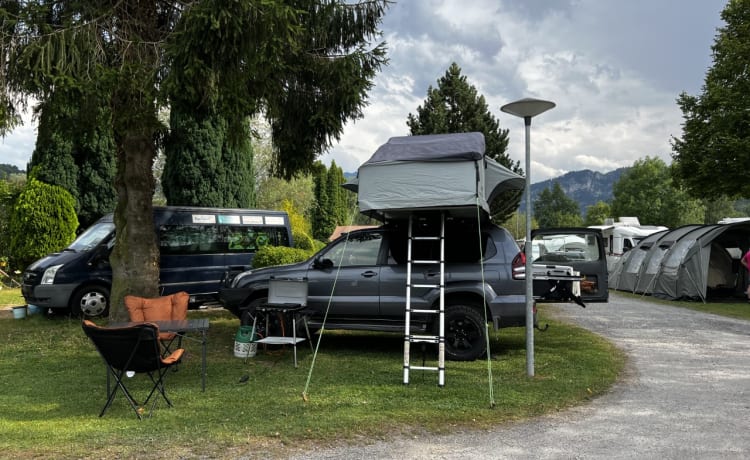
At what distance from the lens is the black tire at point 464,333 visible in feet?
23.6

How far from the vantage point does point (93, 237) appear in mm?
10961

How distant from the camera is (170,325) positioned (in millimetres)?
6012

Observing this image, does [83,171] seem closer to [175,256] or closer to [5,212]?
[5,212]

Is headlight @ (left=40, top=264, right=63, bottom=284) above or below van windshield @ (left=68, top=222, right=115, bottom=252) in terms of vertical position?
below

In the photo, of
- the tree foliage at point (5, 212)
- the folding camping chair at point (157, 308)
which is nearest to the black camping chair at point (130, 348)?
the folding camping chair at point (157, 308)

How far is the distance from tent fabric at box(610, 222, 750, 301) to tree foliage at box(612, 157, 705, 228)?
50.5 metres

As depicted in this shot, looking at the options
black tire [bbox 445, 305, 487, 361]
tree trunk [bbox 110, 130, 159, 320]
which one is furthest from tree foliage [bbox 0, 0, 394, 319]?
black tire [bbox 445, 305, 487, 361]

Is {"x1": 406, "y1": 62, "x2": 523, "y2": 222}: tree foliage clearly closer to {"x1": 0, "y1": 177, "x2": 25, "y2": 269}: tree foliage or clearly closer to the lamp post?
{"x1": 0, "y1": 177, "x2": 25, "y2": 269}: tree foliage

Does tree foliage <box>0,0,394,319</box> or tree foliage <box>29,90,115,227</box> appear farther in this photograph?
tree foliage <box>29,90,115,227</box>

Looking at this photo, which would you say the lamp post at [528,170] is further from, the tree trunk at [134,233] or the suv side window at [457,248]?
the tree trunk at [134,233]

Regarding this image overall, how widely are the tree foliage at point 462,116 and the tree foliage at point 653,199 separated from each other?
4547 cm

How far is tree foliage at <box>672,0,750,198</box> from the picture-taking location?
17.9m

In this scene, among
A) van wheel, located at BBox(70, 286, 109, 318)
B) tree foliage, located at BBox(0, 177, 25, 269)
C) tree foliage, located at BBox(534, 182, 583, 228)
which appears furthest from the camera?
tree foliage, located at BBox(534, 182, 583, 228)

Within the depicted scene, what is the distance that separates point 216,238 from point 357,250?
516cm
